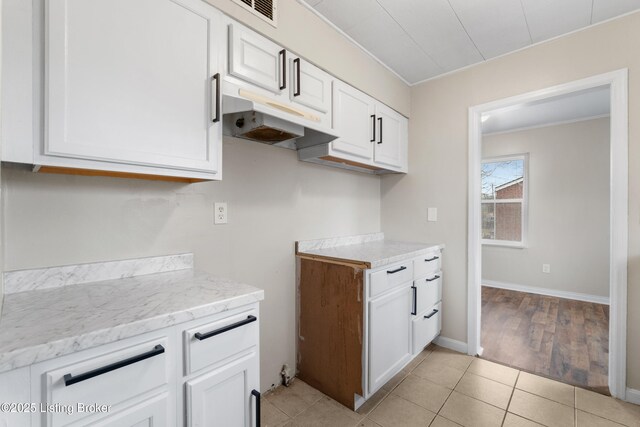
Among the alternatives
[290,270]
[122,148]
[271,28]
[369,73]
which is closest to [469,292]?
[290,270]

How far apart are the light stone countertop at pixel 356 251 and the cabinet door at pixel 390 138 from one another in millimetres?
709

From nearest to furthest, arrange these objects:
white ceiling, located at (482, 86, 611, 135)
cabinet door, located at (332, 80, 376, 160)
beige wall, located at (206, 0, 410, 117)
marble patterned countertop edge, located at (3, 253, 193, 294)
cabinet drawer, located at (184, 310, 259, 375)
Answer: cabinet drawer, located at (184, 310, 259, 375), marble patterned countertop edge, located at (3, 253, 193, 294), beige wall, located at (206, 0, 410, 117), cabinet door, located at (332, 80, 376, 160), white ceiling, located at (482, 86, 611, 135)

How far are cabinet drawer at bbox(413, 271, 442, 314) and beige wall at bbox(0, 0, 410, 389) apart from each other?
71cm

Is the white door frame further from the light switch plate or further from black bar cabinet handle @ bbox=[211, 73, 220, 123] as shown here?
black bar cabinet handle @ bbox=[211, 73, 220, 123]

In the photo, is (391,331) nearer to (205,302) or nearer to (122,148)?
(205,302)

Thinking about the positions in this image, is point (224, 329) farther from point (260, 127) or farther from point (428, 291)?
point (428, 291)

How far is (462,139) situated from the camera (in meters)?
2.52

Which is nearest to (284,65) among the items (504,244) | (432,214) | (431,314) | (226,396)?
(226,396)

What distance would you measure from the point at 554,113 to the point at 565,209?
50.4 inches

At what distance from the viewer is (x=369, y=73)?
91.2 inches

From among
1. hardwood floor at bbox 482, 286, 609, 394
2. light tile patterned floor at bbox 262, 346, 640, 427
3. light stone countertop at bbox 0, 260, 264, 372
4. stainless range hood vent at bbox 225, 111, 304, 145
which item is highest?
stainless range hood vent at bbox 225, 111, 304, 145

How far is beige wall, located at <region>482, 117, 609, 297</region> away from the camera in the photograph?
3.71 meters

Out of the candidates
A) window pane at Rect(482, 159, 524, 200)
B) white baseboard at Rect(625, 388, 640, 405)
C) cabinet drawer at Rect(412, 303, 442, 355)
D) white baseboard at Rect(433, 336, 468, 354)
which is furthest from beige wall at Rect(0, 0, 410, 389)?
window pane at Rect(482, 159, 524, 200)

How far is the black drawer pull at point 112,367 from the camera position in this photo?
0.71 m
